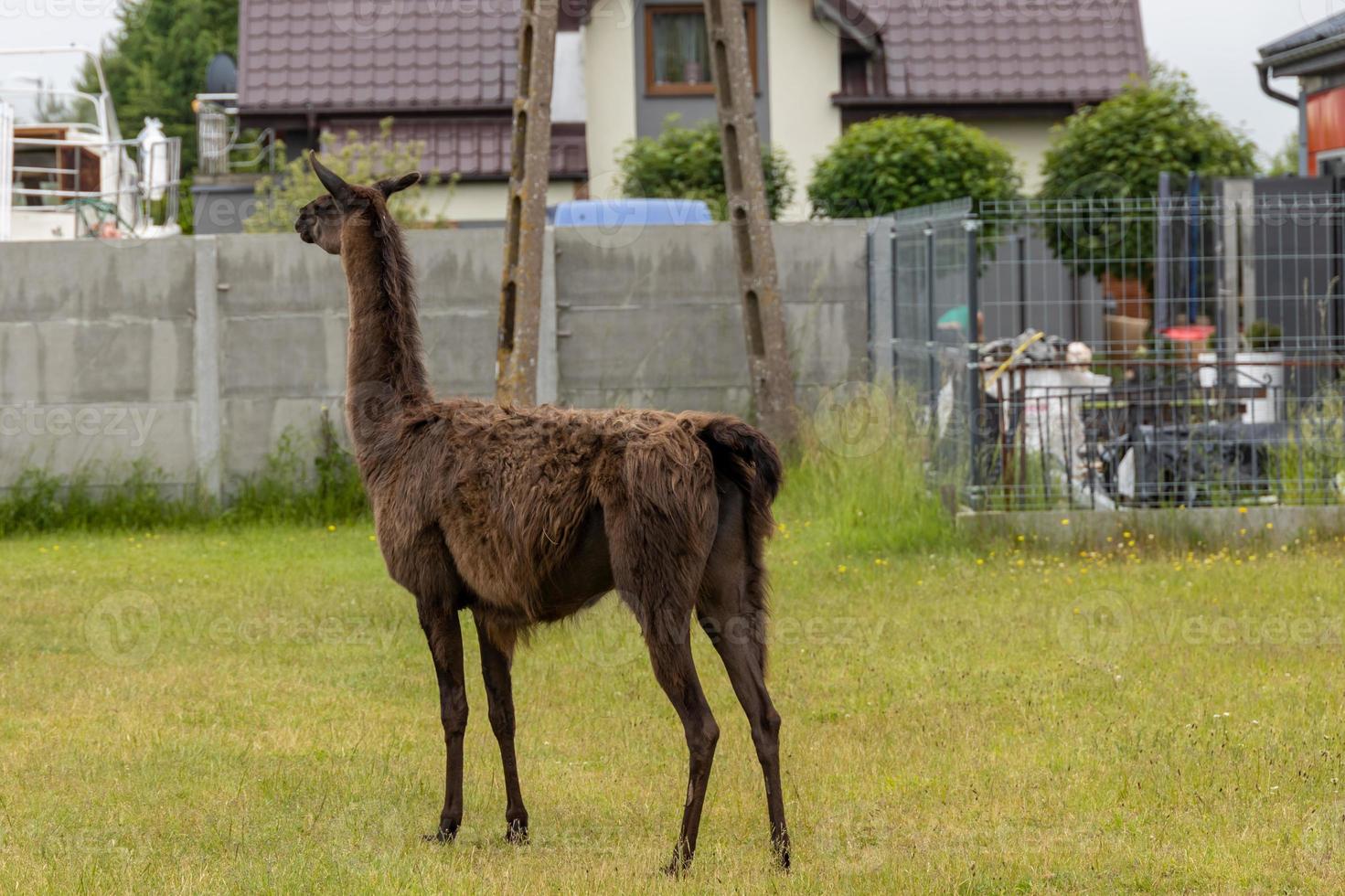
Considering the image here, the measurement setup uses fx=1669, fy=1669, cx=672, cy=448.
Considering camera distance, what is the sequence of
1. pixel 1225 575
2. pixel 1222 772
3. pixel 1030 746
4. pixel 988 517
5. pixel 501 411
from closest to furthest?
1. pixel 501 411
2. pixel 1222 772
3. pixel 1030 746
4. pixel 1225 575
5. pixel 988 517

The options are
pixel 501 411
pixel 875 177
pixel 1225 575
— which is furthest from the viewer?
pixel 875 177

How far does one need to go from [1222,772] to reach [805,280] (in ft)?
27.2

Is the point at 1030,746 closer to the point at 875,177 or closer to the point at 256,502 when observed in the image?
the point at 256,502

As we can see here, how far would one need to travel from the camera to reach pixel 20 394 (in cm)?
1352

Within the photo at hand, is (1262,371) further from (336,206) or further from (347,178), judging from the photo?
(347,178)

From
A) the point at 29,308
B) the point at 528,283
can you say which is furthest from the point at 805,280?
the point at 29,308

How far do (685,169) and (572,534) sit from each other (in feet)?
59.8

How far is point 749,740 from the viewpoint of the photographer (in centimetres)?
725

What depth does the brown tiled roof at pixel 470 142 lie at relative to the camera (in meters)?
26.1

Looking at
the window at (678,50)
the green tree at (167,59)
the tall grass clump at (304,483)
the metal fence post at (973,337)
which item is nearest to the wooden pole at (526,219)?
the tall grass clump at (304,483)

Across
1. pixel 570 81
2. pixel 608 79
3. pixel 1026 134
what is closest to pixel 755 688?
pixel 570 81

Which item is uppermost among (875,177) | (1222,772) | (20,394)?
(875,177)

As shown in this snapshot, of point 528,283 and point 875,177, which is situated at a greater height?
point 875,177

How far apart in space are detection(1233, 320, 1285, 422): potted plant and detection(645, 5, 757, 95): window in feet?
44.1
